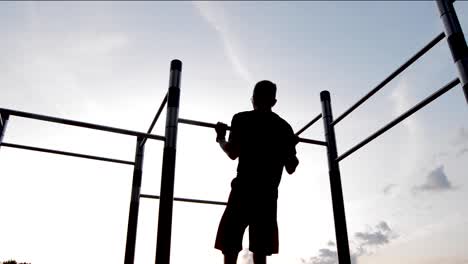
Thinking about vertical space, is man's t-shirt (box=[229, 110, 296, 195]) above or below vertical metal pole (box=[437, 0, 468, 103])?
below

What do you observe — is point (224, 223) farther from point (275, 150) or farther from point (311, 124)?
point (311, 124)

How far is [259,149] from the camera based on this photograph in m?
2.34

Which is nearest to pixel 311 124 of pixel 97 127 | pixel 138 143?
→ pixel 138 143

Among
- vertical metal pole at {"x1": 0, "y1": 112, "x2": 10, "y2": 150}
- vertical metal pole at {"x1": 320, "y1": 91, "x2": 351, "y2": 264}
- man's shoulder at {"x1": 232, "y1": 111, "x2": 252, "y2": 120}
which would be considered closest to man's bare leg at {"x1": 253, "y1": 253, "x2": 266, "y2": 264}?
A: man's shoulder at {"x1": 232, "y1": 111, "x2": 252, "y2": 120}

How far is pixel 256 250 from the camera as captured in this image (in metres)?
2.20

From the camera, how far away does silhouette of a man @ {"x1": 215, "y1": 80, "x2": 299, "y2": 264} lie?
221 cm

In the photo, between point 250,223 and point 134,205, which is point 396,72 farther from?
point 134,205

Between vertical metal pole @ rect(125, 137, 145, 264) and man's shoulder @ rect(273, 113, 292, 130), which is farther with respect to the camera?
vertical metal pole @ rect(125, 137, 145, 264)

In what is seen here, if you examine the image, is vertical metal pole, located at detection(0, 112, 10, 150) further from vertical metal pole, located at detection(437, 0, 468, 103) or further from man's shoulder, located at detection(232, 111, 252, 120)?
vertical metal pole, located at detection(437, 0, 468, 103)

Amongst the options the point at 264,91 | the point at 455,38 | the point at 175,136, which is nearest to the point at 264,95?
the point at 264,91

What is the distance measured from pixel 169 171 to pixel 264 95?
0.84 meters

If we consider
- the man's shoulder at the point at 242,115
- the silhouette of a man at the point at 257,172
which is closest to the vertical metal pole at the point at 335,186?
the silhouette of a man at the point at 257,172

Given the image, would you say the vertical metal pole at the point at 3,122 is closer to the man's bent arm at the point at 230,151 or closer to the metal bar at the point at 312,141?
the man's bent arm at the point at 230,151

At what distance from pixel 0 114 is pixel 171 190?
1359mm
